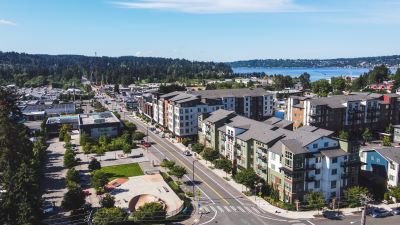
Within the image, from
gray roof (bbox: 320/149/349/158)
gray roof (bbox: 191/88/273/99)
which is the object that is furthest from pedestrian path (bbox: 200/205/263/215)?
gray roof (bbox: 191/88/273/99)

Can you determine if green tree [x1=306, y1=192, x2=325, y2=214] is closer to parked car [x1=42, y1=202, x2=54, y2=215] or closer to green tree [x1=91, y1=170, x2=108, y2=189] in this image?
green tree [x1=91, y1=170, x2=108, y2=189]

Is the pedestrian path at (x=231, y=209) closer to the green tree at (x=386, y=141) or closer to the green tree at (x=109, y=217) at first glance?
the green tree at (x=109, y=217)

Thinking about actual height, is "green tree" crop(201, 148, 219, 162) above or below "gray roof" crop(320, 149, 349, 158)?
below

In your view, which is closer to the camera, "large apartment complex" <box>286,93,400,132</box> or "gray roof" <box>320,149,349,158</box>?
"gray roof" <box>320,149,349,158</box>

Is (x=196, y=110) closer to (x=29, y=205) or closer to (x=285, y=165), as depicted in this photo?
(x=285, y=165)

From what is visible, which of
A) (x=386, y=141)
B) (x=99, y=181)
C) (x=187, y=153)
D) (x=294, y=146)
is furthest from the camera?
(x=386, y=141)

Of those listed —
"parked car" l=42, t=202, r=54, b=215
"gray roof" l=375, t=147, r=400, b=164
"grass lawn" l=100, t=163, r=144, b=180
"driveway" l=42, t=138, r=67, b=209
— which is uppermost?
"gray roof" l=375, t=147, r=400, b=164

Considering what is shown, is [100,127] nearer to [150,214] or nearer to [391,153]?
[150,214]

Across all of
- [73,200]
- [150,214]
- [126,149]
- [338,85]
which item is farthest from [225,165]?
[338,85]
